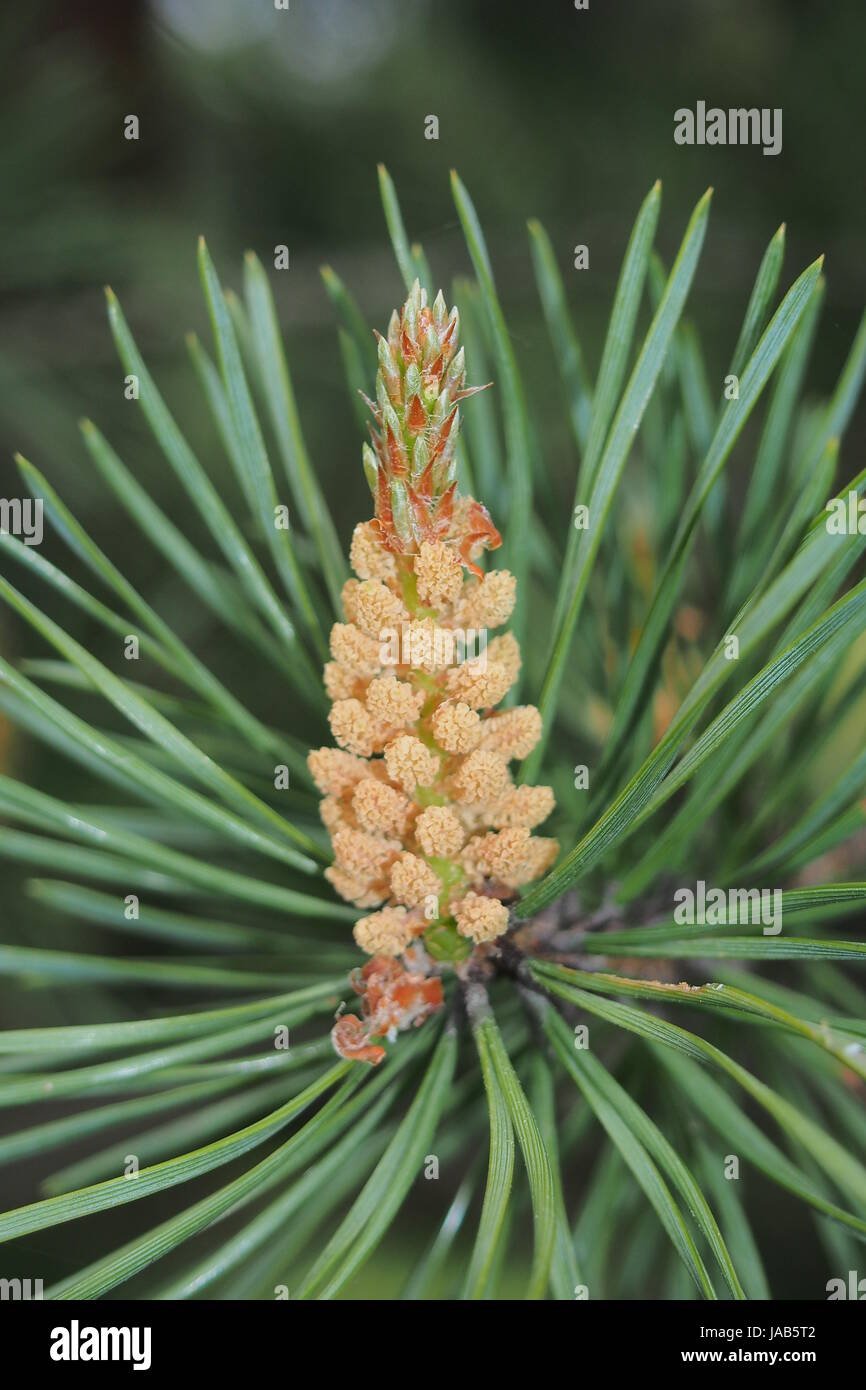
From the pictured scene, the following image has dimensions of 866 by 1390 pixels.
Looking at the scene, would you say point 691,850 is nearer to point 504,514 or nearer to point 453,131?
point 504,514

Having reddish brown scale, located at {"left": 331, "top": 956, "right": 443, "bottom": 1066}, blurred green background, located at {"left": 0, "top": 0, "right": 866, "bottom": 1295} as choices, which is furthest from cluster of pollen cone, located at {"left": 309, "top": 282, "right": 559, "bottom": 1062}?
blurred green background, located at {"left": 0, "top": 0, "right": 866, "bottom": 1295}

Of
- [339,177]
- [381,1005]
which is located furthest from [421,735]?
[339,177]

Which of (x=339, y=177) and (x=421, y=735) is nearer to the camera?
(x=421, y=735)

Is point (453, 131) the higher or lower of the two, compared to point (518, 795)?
higher

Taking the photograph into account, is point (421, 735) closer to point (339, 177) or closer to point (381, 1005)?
point (381, 1005)

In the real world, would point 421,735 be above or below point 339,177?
below

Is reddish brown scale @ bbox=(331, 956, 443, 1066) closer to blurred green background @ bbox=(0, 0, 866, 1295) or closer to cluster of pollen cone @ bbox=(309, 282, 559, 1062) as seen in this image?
cluster of pollen cone @ bbox=(309, 282, 559, 1062)

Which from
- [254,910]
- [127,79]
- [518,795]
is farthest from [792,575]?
[127,79]
